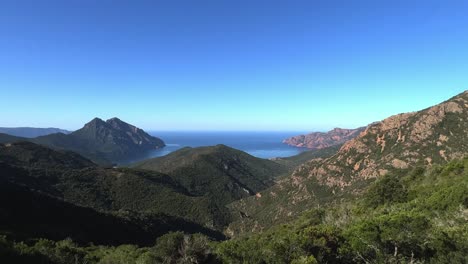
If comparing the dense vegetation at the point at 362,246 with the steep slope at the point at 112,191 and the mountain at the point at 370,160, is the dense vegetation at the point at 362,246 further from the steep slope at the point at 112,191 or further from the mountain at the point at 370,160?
the steep slope at the point at 112,191

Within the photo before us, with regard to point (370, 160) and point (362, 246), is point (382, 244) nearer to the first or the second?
point (362, 246)

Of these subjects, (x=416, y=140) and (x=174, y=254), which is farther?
(x=416, y=140)

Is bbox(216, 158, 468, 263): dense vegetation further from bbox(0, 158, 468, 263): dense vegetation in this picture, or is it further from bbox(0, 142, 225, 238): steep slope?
bbox(0, 142, 225, 238): steep slope

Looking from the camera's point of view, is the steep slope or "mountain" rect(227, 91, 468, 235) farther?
the steep slope

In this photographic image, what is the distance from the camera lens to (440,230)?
29703 millimetres

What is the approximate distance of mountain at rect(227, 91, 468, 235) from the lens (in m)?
129

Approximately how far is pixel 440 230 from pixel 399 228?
3406 mm

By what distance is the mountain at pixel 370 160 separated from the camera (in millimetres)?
129250

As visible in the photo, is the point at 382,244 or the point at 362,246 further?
the point at 362,246

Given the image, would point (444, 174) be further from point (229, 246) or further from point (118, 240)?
point (118, 240)

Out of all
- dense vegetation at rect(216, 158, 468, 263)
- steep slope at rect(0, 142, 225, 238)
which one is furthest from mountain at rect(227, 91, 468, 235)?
A: dense vegetation at rect(216, 158, 468, 263)

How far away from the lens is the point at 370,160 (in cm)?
15362

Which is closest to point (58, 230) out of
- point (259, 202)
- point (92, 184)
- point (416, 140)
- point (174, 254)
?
point (174, 254)

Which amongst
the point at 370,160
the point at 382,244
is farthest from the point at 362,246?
the point at 370,160
